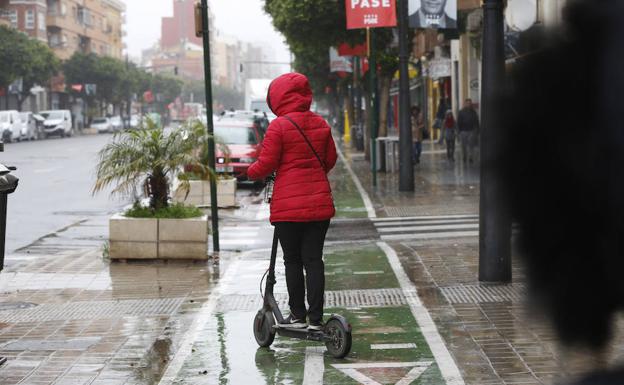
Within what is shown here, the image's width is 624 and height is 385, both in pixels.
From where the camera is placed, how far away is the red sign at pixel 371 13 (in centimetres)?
2161

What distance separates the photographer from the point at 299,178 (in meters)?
6.71

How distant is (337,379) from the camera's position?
6066mm

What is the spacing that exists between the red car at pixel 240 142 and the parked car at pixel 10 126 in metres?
33.4

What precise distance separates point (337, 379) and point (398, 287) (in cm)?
331

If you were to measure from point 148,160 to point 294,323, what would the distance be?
5566 mm

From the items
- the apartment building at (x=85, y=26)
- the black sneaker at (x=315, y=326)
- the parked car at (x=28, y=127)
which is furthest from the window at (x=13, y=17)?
the black sneaker at (x=315, y=326)

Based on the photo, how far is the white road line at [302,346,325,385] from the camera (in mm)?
6070

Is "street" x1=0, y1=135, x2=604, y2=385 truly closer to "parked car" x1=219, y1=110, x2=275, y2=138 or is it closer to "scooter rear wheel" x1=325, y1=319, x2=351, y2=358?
"scooter rear wheel" x1=325, y1=319, x2=351, y2=358

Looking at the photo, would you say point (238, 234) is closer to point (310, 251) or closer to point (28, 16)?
point (310, 251)

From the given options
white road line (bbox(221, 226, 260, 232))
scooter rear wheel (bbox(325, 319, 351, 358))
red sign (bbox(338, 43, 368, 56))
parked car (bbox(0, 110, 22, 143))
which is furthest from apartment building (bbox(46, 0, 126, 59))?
scooter rear wheel (bbox(325, 319, 351, 358))

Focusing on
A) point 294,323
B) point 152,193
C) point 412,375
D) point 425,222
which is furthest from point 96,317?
point 425,222

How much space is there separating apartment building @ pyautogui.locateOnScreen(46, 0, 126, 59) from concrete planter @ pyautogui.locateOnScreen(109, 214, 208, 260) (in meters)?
95.0

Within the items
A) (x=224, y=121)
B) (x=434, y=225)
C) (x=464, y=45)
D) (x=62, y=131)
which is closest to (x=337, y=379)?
(x=434, y=225)

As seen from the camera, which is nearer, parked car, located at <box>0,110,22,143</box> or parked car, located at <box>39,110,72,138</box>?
parked car, located at <box>0,110,22,143</box>
